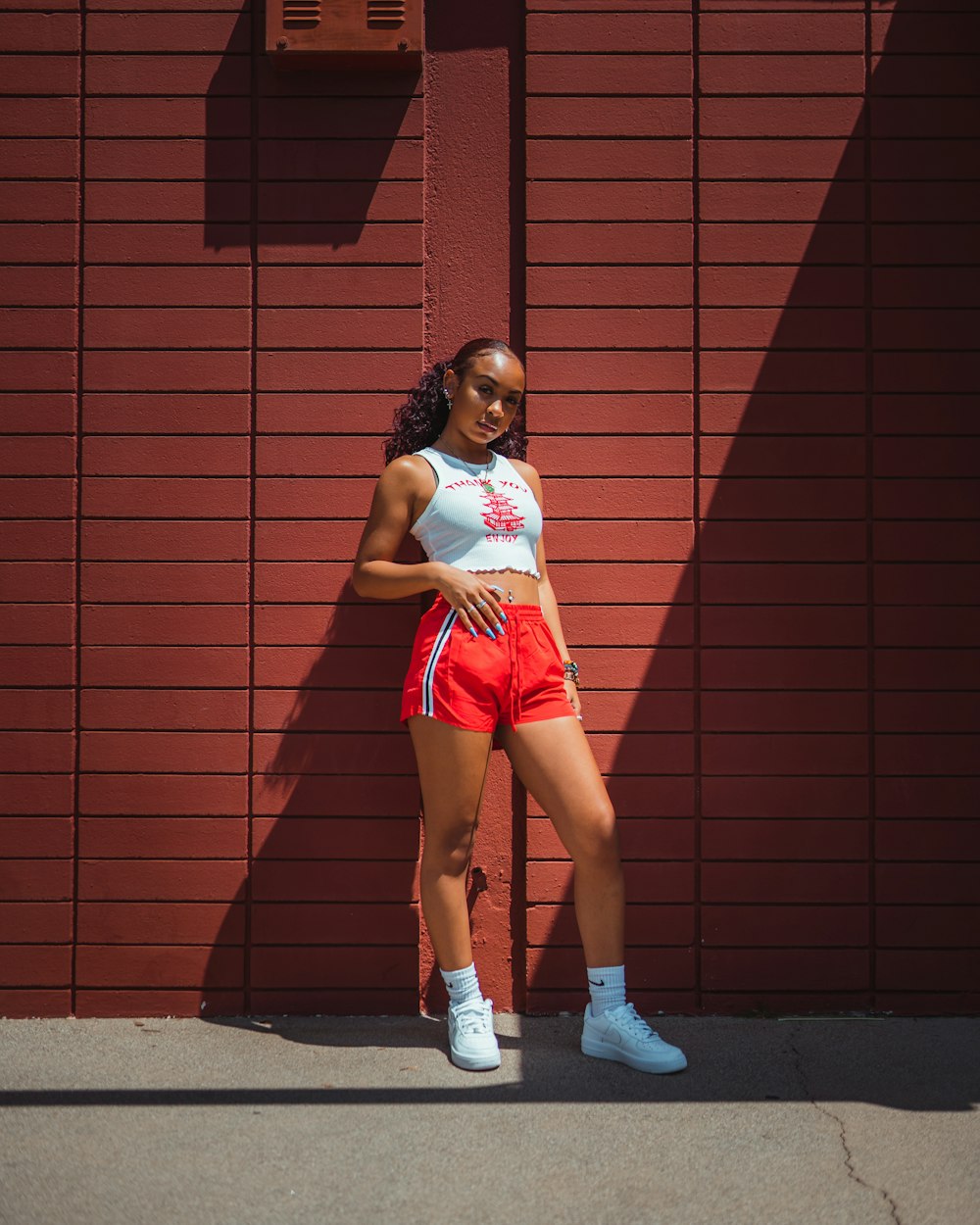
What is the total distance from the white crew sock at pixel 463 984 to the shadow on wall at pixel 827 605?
18.2 inches

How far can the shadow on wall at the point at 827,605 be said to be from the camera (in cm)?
369

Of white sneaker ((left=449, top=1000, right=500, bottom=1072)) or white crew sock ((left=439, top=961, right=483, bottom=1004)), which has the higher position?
white crew sock ((left=439, top=961, right=483, bottom=1004))

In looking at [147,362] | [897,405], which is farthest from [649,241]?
[147,362]

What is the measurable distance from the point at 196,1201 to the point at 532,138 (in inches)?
135

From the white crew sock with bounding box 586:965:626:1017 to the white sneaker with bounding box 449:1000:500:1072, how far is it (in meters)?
0.33

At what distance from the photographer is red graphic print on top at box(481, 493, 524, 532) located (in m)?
3.30

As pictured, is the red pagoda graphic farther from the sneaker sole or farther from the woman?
the sneaker sole

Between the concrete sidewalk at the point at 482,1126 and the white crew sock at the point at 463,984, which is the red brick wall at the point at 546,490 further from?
the white crew sock at the point at 463,984

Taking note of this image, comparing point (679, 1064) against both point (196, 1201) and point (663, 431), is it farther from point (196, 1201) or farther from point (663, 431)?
point (663, 431)

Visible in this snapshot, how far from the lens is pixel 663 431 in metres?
3.76

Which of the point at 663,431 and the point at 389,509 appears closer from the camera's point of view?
the point at 389,509

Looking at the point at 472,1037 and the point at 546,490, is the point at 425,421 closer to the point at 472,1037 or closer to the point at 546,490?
the point at 546,490

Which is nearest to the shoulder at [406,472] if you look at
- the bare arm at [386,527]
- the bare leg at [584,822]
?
the bare arm at [386,527]

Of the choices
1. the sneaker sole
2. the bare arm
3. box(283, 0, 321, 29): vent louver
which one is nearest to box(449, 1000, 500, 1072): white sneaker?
the sneaker sole
